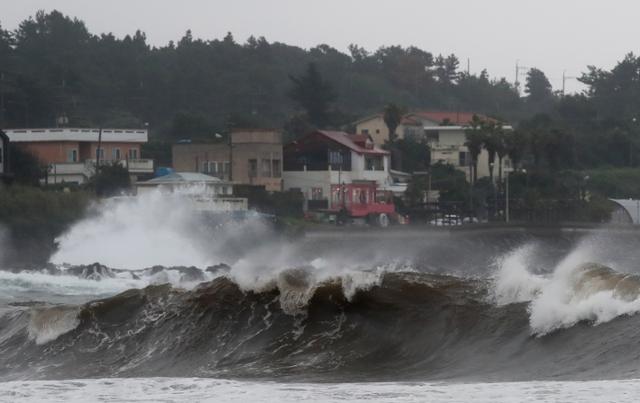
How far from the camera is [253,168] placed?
8112 cm

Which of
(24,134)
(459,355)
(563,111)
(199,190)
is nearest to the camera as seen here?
(459,355)

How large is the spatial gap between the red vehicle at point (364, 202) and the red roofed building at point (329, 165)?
1.20 feet

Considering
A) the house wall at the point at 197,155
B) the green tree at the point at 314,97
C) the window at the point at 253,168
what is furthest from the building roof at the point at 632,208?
the green tree at the point at 314,97

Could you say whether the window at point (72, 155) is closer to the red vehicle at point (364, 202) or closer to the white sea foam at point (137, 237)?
the red vehicle at point (364, 202)

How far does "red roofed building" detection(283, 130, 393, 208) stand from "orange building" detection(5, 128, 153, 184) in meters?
7.98

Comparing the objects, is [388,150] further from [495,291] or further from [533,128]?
[495,291]

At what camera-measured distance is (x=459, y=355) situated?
68.6 feet

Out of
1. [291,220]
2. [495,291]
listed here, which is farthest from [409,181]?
[495,291]

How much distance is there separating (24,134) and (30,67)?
40645 mm

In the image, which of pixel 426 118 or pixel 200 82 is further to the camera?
pixel 200 82

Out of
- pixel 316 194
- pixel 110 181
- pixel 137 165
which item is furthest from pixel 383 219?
pixel 110 181

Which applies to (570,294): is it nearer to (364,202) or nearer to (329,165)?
(364,202)

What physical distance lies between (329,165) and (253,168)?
3972 millimetres

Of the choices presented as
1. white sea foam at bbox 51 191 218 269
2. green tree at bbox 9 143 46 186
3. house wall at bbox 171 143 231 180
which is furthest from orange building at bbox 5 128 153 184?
white sea foam at bbox 51 191 218 269
